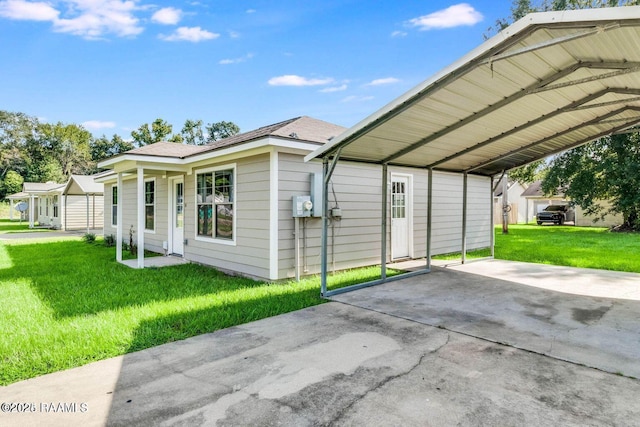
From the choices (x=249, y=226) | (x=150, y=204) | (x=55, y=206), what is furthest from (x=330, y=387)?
(x=55, y=206)

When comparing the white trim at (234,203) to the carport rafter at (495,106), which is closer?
the carport rafter at (495,106)

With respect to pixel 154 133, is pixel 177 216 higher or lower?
lower

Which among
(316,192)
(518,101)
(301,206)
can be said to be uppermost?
(518,101)

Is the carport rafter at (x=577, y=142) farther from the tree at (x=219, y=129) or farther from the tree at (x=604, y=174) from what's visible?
the tree at (x=219, y=129)

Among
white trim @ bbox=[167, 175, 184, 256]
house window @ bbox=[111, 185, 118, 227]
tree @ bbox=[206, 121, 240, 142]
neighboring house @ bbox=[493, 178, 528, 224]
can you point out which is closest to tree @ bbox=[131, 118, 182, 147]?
tree @ bbox=[206, 121, 240, 142]

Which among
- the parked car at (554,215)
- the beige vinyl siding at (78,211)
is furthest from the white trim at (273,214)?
the parked car at (554,215)

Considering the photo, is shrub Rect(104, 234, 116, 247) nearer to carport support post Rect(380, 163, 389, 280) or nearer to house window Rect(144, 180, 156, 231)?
house window Rect(144, 180, 156, 231)

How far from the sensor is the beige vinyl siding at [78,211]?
807 inches

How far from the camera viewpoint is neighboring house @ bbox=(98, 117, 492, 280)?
6.27 metres

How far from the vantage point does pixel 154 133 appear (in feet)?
107

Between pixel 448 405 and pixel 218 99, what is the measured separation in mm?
32892

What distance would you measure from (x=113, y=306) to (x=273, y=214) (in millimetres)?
2639

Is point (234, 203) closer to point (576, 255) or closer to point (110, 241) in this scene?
point (110, 241)

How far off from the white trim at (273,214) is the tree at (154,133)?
30.0m
